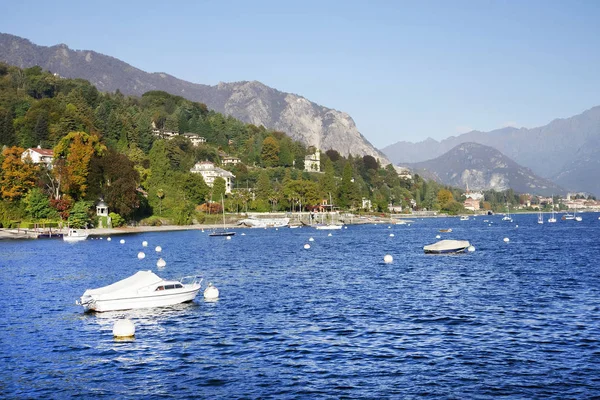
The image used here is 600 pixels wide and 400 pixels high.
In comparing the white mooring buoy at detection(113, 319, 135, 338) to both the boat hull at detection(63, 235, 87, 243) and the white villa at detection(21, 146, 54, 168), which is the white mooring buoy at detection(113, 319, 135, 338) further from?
the white villa at detection(21, 146, 54, 168)

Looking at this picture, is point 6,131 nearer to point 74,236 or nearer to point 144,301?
point 74,236

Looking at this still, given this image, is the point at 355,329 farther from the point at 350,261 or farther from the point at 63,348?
the point at 350,261

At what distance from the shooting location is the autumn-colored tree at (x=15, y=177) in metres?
136

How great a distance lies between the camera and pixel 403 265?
6875 cm

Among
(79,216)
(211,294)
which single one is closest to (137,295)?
(211,294)

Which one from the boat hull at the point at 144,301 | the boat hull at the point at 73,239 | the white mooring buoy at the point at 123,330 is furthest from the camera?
the boat hull at the point at 73,239

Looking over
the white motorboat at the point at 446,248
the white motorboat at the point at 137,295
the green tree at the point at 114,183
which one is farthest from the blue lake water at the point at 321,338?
the green tree at the point at 114,183

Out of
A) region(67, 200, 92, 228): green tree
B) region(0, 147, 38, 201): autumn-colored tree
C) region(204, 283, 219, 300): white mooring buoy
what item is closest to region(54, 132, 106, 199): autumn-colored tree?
region(67, 200, 92, 228): green tree

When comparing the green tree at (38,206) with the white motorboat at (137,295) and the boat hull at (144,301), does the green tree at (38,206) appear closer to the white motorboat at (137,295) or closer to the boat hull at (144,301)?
the white motorboat at (137,295)

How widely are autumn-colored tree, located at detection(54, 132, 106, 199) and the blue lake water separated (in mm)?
80702

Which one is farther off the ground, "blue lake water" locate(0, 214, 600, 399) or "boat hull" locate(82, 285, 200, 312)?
"boat hull" locate(82, 285, 200, 312)

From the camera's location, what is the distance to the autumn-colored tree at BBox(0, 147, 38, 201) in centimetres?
13550

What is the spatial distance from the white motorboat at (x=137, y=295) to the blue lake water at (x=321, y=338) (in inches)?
28.9

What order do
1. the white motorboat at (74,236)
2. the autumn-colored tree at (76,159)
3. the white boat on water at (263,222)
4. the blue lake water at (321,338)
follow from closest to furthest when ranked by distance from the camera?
the blue lake water at (321,338), the white motorboat at (74,236), the autumn-colored tree at (76,159), the white boat on water at (263,222)
